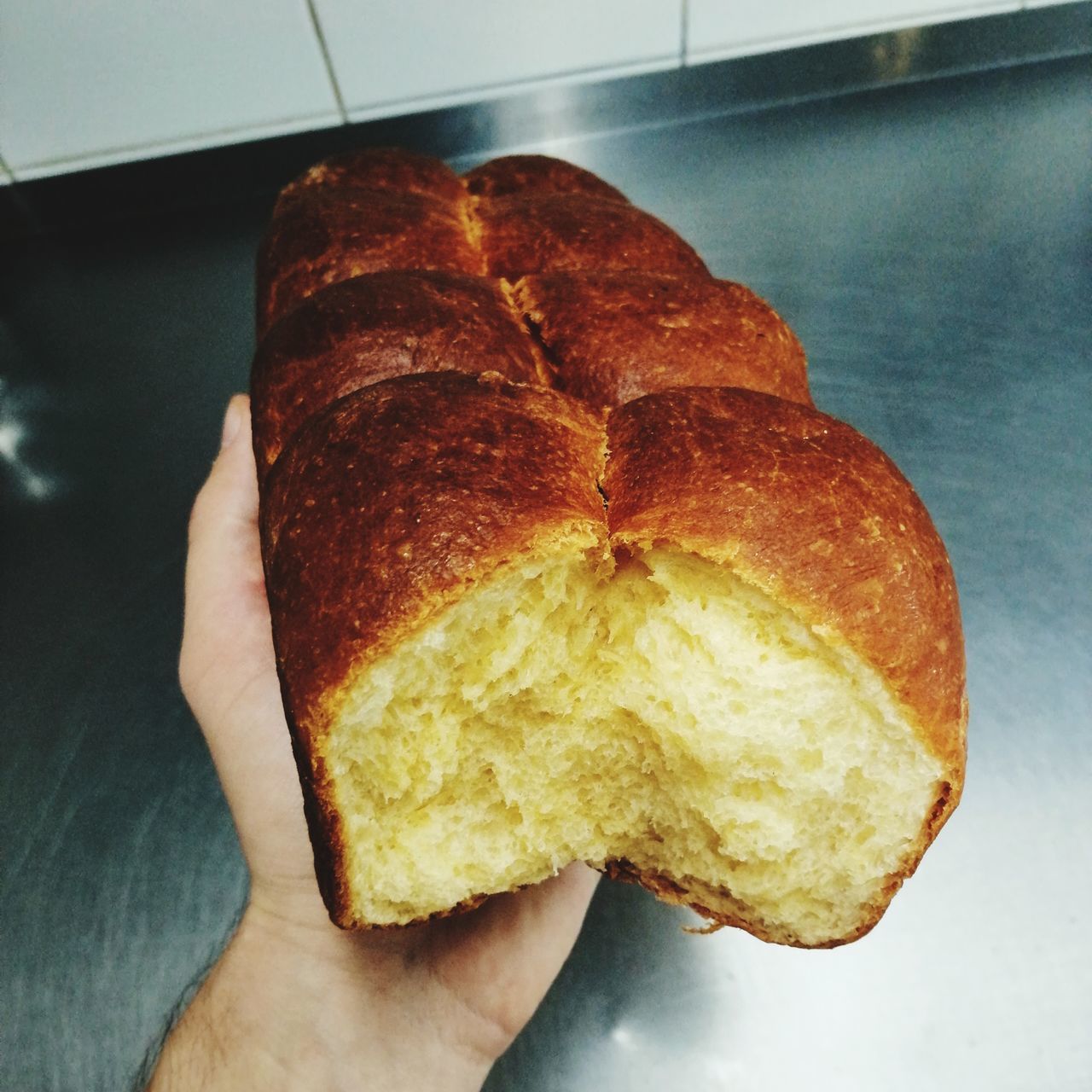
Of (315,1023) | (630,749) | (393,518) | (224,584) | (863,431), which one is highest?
(393,518)

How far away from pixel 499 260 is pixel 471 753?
2.29ft

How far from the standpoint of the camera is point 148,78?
A: 2.14 meters

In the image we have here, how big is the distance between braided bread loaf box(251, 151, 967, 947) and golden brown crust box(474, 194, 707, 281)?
0.26 meters

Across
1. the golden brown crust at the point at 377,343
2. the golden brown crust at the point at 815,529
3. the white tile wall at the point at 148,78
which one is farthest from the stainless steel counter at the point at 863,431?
the golden brown crust at the point at 377,343

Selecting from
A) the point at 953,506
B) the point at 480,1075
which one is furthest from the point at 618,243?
the point at 480,1075

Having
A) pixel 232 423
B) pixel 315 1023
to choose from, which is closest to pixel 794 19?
pixel 232 423

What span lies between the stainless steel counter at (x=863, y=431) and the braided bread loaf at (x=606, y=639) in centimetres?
39

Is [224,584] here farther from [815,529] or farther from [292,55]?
[292,55]

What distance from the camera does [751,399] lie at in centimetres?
89

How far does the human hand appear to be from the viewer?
1.02 meters

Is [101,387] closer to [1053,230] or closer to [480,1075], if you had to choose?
[480,1075]

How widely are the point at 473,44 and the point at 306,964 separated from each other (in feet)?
6.69

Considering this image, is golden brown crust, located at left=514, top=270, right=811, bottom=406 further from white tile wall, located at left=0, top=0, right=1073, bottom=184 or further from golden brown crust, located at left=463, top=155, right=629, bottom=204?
white tile wall, located at left=0, top=0, right=1073, bottom=184

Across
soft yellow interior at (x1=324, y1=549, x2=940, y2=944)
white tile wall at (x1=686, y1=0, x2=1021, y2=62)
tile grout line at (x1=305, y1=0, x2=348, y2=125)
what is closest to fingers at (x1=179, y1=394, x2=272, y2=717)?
soft yellow interior at (x1=324, y1=549, x2=940, y2=944)
